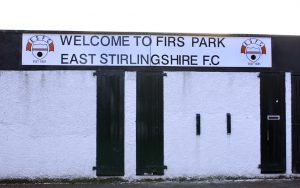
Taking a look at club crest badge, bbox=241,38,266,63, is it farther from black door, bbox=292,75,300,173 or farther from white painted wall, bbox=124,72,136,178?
white painted wall, bbox=124,72,136,178

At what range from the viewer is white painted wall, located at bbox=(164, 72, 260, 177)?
10930mm

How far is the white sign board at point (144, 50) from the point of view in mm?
10859

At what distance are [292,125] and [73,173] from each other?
528cm

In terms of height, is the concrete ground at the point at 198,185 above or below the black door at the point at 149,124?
below

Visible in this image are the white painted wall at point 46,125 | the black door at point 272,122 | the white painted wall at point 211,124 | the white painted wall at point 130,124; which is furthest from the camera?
the black door at point 272,122

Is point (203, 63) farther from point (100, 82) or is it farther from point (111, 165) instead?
point (111, 165)

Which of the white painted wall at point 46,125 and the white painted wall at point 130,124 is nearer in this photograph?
the white painted wall at point 46,125

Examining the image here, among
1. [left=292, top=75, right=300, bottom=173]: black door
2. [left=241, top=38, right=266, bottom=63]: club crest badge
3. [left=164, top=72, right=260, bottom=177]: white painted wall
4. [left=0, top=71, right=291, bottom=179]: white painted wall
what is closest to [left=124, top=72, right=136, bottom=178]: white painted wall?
[left=0, top=71, right=291, bottom=179]: white painted wall

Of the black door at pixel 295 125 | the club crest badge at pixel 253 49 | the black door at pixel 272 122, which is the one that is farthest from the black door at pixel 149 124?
the black door at pixel 295 125

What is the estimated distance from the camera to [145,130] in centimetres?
1088

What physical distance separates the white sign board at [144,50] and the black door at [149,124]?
47cm

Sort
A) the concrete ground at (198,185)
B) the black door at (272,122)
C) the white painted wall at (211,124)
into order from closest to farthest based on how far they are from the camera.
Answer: the concrete ground at (198,185)
the white painted wall at (211,124)
the black door at (272,122)

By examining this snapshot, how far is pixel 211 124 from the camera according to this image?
11031 mm

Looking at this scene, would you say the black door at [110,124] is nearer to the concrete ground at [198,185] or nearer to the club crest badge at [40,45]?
the concrete ground at [198,185]
